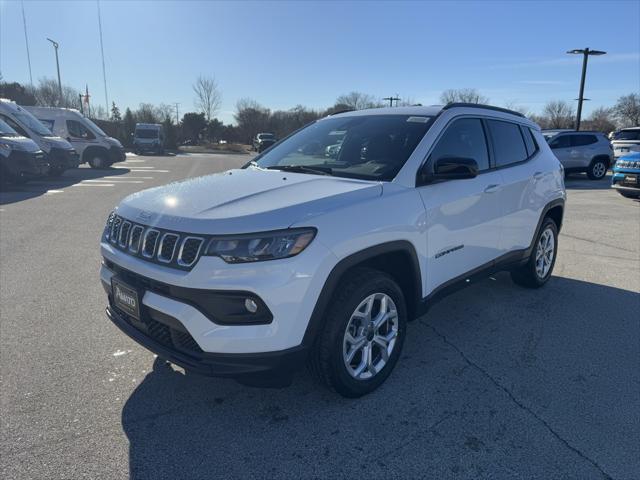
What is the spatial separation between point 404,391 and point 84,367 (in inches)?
90.6

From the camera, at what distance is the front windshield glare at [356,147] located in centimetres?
334

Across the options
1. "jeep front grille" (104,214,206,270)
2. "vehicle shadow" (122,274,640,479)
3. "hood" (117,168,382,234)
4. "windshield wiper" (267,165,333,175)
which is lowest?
"vehicle shadow" (122,274,640,479)

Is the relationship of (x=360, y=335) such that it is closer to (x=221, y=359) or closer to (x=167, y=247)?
(x=221, y=359)

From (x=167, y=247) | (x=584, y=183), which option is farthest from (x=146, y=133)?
(x=167, y=247)

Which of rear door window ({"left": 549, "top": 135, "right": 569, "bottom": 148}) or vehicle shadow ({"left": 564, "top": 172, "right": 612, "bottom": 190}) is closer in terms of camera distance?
vehicle shadow ({"left": 564, "top": 172, "right": 612, "bottom": 190})

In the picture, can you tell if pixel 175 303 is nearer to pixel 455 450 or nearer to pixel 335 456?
pixel 335 456

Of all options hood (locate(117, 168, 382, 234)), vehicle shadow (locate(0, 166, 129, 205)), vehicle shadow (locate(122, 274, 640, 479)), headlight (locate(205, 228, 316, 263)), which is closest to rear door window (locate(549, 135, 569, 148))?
vehicle shadow (locate(122, 274, 640, 479))

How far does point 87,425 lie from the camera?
2725 mm

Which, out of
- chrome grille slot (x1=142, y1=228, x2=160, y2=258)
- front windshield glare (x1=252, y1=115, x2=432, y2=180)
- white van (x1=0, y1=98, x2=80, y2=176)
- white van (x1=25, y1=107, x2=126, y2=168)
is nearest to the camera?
chrome grille slot (x1=142, y1=228, x2=160, y2=258)

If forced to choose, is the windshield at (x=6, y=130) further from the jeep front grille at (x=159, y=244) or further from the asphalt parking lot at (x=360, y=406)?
the jeep front grille at (x=159, y=244)

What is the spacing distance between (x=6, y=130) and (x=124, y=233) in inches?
535

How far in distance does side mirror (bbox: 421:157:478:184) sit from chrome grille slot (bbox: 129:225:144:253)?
1.90 metres

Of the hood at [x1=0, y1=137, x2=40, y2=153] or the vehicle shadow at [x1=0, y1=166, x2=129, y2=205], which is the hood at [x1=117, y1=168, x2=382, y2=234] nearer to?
the vehicle shadow at [x1=0, y1=166, x2=129, y2=205]

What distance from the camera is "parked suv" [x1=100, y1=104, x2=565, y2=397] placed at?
2.40 m
